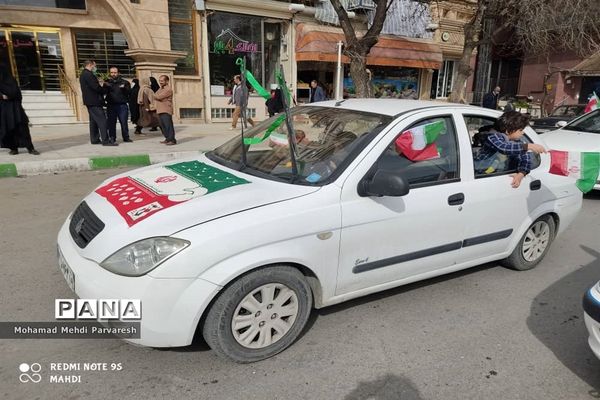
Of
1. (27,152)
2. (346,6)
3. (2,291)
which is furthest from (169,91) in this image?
(346,6)

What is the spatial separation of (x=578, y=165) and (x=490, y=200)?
Result: 137 centimetres

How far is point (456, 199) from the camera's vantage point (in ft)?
10.9

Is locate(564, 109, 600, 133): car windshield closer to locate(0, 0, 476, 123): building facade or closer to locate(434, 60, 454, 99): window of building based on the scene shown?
locate(0, 0, 476, 123): building facade

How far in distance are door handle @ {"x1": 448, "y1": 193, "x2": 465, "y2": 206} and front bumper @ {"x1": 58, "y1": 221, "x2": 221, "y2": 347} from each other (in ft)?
5.98

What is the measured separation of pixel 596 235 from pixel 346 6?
15902mm

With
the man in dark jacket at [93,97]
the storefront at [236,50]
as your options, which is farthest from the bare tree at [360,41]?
the man in dark jacket at [93,97]

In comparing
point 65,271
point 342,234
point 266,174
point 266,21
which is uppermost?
point 266,21

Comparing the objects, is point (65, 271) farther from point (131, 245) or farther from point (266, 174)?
point (266, 174)

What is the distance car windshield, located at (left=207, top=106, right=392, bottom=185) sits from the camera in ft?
10.0

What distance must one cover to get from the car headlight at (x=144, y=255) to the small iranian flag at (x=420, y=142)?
1675 millimetres

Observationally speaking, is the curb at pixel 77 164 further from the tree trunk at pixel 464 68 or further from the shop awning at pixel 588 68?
the shop awning at pixel 588 68

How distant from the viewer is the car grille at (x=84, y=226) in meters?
2.71

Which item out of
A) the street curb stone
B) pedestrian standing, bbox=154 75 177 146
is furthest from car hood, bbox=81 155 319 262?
pedestrian standing, bbox=154 75 177 146

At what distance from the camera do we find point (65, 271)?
283 cm
